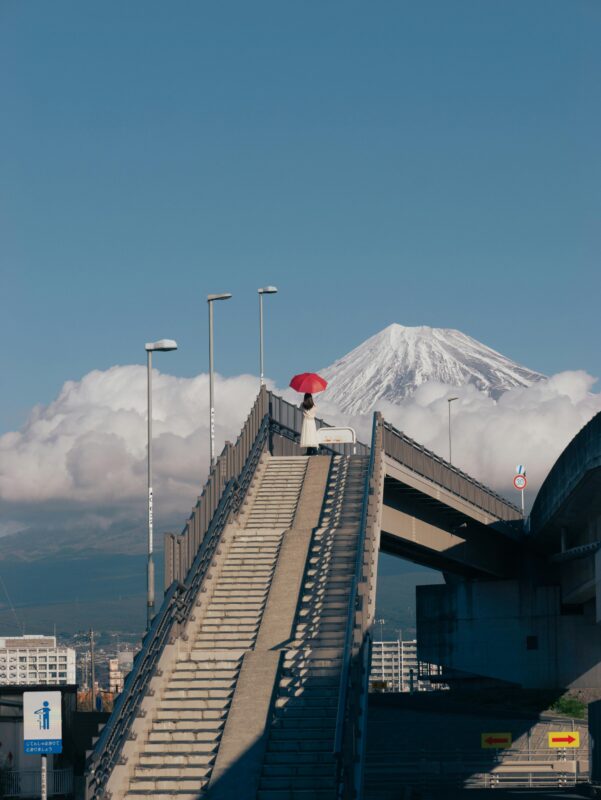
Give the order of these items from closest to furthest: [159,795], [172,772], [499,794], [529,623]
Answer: [159,795], [172,772], [499,794], [529,623]

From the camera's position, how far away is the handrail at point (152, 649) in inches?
1142

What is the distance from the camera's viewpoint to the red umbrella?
5594 centimetres

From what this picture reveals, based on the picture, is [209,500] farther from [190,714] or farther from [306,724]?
[306,724]

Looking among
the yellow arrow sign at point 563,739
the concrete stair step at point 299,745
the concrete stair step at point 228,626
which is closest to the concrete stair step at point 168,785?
the concrete stair step at point 299,745

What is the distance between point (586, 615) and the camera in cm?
6806

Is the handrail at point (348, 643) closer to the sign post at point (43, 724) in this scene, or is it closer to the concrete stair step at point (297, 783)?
the concrete stair step at point (297, 783)

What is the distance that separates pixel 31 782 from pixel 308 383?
18.8 metres

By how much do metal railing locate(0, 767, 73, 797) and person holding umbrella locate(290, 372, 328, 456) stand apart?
16.4 m

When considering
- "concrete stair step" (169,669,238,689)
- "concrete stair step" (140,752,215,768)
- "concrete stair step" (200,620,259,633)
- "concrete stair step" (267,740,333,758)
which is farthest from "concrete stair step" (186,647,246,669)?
"concrete stair step" (140,752,215,768)

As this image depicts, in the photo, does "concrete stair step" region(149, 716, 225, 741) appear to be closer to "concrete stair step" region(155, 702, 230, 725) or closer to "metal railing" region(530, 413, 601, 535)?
"concrete stair step" region(155, 702, 230, 725)

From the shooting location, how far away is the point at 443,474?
192ft

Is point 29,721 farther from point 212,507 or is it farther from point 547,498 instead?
point 547,498

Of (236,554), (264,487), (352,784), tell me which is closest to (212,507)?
(236,554)

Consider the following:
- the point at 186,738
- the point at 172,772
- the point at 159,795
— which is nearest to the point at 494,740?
the point at 186,738
